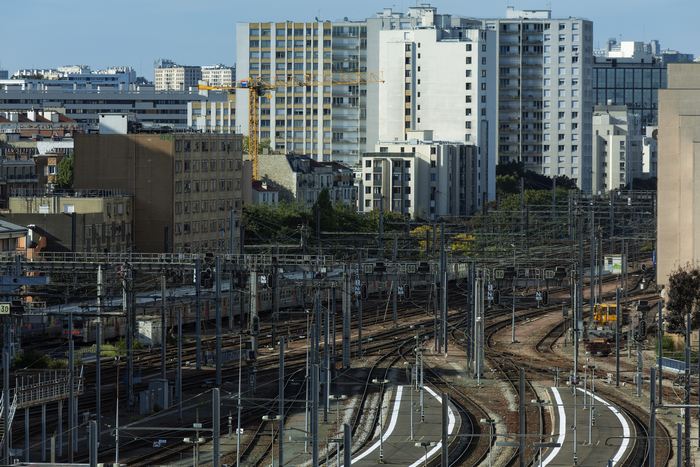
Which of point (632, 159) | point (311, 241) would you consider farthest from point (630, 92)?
point (311, 241)

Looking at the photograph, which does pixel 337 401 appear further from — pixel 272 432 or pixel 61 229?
pixel 61 229

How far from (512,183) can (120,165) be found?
57.0m

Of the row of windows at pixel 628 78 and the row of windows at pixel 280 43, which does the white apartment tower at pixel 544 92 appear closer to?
the row of windows at pixel 280 43

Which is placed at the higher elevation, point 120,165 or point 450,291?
point 120,165

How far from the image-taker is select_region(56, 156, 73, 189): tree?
8444 centimetres

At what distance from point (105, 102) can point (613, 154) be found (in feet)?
156

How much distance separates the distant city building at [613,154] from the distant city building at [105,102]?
34.3m

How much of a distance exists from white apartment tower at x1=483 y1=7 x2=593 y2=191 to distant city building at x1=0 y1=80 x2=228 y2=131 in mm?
33595

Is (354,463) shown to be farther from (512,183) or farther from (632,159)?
(632,159)

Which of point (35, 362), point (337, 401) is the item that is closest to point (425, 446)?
point (337, 401)

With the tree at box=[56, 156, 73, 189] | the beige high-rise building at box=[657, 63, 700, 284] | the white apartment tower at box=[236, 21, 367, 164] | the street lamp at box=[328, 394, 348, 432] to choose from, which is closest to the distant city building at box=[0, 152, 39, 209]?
the tree at box=[56, 156, 73, 189]

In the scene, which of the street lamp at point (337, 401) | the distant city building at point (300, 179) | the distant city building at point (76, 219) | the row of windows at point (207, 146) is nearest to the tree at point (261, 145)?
the distant city building at point (300, 179)

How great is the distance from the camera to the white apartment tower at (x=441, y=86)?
12150 cm

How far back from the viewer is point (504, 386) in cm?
3956
